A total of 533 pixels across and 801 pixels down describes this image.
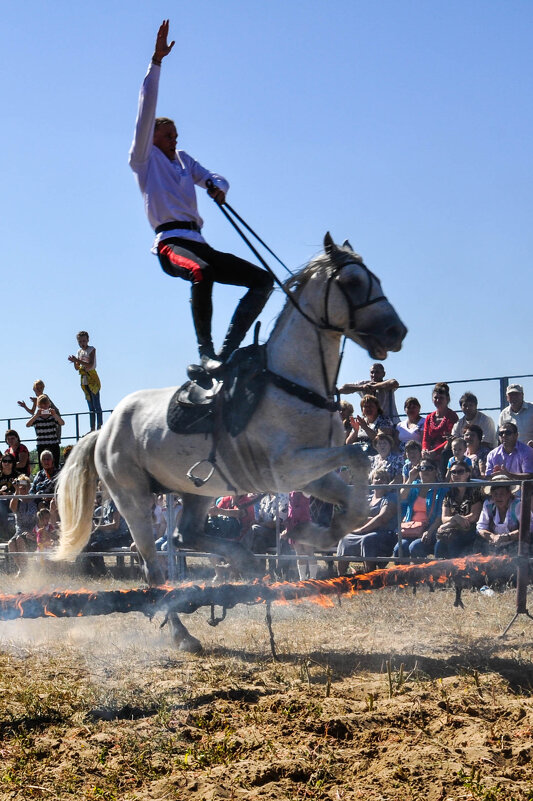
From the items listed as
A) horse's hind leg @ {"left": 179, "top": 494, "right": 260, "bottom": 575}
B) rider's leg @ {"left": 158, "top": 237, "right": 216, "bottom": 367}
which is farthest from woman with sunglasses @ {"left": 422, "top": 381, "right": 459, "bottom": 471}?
rider's leg @ {"left": 158, "top": 237, "right": 216, "bottom": 367}

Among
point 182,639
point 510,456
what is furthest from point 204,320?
point 510,456

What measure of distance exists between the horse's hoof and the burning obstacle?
19 centimetres

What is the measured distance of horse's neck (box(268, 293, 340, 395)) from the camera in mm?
5246

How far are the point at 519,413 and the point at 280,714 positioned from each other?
637 centimetres

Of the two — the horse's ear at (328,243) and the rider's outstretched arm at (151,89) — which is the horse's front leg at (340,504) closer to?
the horse's ear at (328,243)

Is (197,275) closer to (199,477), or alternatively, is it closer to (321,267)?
(321,267)

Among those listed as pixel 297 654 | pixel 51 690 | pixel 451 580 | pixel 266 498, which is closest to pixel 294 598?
pixel 297 654

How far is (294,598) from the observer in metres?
6.13

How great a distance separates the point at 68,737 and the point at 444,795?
1925 mm

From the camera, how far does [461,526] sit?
815 centimetres

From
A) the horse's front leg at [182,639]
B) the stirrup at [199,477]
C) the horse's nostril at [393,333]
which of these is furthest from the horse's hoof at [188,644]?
the horse's nostril at [393,333]

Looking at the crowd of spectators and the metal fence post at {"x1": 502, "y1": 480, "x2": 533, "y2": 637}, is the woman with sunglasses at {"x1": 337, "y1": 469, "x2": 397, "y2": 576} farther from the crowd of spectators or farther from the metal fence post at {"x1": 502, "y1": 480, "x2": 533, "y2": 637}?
the metal fence post at {"x1": 502, "y1": 480, "x2": 533, "y2": 637}

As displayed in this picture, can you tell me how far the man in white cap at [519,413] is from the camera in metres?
9.35

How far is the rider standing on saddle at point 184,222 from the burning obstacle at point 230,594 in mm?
1723
